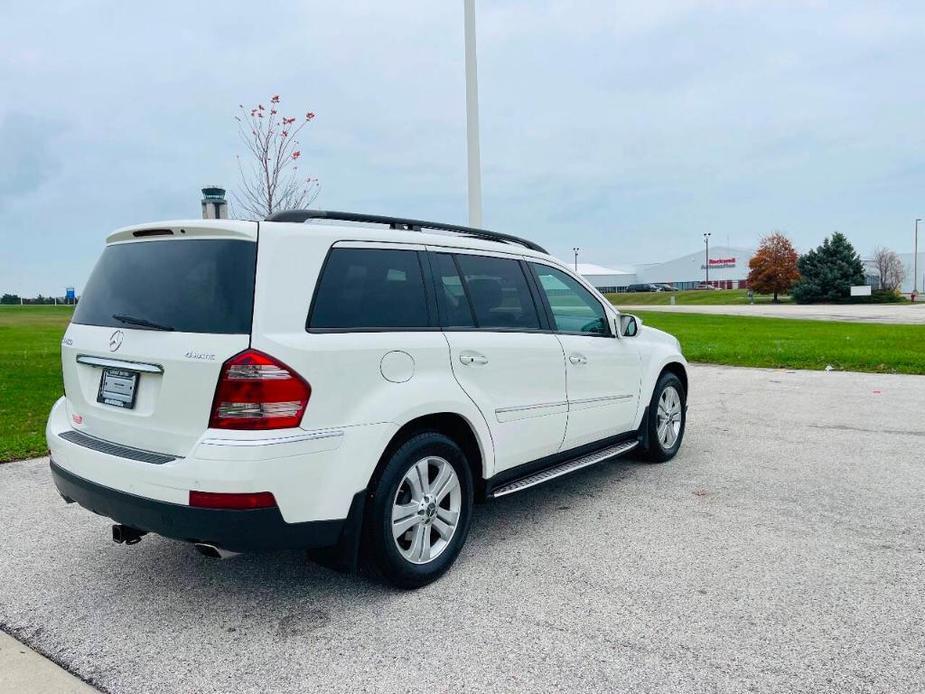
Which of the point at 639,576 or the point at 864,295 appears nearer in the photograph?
the point at 639,576

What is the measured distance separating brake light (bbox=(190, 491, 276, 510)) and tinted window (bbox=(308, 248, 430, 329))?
756mm

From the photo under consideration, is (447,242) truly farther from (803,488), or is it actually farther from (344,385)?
(803,488)

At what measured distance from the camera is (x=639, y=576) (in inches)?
144

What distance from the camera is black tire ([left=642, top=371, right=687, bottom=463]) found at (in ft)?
Answer: 18.9

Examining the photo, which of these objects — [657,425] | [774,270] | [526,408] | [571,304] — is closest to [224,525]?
[526,408]

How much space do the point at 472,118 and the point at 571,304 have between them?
30.3ft

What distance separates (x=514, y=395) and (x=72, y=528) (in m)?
2.94

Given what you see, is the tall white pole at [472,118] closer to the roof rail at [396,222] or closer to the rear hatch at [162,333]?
the roof rail at [396,222]

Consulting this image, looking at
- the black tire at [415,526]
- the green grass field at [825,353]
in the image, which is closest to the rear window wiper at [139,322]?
the black tire at [415,526]

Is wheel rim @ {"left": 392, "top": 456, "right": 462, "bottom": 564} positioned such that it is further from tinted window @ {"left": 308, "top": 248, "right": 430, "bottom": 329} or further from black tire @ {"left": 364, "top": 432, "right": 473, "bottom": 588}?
tinted window @ {"left": 308, "top": 248, "right": 430, "bottom": 329}

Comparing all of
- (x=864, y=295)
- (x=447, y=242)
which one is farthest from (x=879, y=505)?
(x=864, y=295)

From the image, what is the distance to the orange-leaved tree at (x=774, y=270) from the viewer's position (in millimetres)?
69750

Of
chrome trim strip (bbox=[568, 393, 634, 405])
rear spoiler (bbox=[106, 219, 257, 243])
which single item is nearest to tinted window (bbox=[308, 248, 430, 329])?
rear spoiler (bbox=[106, 219, 257, 243])

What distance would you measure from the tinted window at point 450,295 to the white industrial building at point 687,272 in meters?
111
